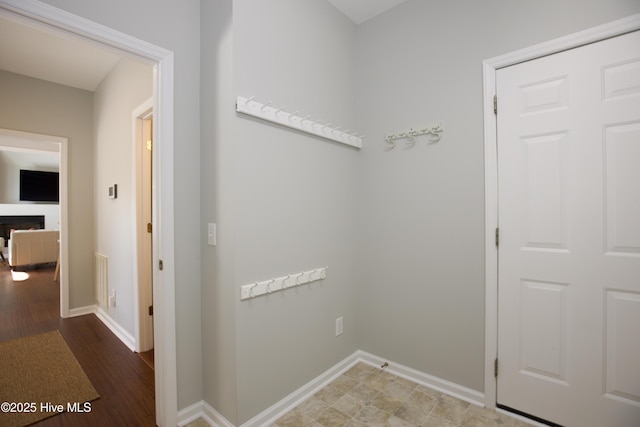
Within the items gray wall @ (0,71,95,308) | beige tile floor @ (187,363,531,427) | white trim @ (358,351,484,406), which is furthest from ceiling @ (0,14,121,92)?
white trim @ (358,351,484,406)

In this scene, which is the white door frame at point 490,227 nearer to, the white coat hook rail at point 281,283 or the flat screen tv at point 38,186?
the white coat hook rail at point 281,283

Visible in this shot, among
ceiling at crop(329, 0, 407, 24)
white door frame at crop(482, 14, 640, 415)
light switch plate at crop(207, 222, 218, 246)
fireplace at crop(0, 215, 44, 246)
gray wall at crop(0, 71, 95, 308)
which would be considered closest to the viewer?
light switch plate at crop(207, 222, 218, 246)

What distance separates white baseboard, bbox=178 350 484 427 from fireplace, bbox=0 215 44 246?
9394 millimetres

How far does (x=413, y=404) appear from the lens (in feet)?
6.16

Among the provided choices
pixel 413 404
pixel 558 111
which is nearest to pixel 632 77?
pixel 558 111

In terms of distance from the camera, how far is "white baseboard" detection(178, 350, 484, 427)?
5.61 feet

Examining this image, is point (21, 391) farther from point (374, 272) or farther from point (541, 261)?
point (541, 261)

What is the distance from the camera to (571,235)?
160 cm

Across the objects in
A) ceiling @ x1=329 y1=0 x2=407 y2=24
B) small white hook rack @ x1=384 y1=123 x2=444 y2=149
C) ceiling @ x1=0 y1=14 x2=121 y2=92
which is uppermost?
ceiling @ x1=329 y1=0 x2=407 y2=24

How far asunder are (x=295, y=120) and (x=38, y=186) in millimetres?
9456

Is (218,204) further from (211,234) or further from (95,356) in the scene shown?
(95,356)

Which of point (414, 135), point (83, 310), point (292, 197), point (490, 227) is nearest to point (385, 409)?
point (490, 227)

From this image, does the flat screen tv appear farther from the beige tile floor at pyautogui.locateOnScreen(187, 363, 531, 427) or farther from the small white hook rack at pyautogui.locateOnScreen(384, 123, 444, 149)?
the small white hook rack at pyautogui.locateOnScreen(384, 123, 444, 149)

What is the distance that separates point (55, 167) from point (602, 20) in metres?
11.2
